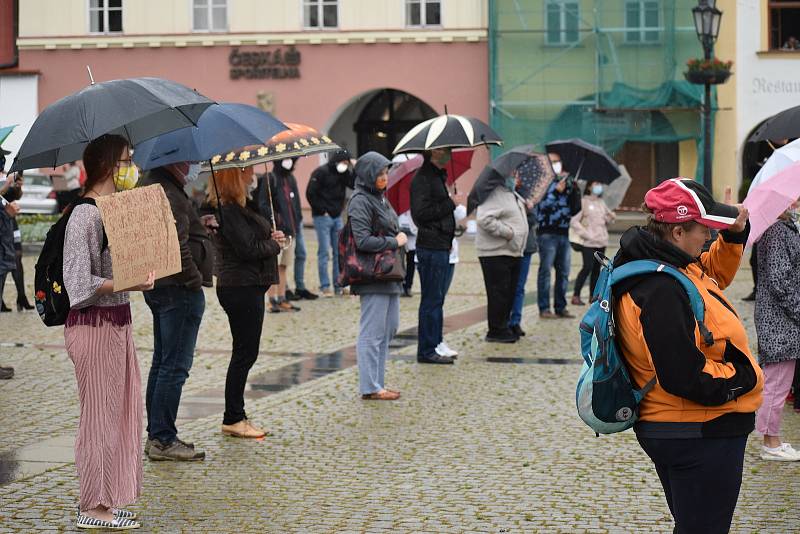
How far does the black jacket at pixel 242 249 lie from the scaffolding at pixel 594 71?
24668 millimetres

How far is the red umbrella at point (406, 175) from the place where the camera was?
43.6 feet

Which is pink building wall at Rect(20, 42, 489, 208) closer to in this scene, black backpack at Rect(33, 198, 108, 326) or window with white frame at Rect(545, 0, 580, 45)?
window with white frame at Rect(545, 0, 580, 45)

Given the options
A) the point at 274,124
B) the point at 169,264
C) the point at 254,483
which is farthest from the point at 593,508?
the point at 274,124

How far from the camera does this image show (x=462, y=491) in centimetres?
727

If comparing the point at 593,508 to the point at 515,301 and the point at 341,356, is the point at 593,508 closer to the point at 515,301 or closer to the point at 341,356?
the point at 341,356

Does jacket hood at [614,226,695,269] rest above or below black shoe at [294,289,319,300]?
above

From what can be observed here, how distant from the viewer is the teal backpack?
14.8ft

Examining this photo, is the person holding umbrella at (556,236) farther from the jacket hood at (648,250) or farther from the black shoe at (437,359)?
the jacket hood at (648,250)

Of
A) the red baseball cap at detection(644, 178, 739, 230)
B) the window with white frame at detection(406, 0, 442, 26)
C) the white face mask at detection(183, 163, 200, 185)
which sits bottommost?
the white face mask at detection(183, 163, 200, 185)

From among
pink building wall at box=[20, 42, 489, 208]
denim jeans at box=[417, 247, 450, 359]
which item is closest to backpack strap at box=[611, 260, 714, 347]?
denim jeans at box=[417, 247, 450, 359]

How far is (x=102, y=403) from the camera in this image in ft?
21.7

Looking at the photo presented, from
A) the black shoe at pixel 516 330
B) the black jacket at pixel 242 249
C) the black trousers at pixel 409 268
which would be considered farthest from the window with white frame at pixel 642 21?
the black jacket at pixel 242 249

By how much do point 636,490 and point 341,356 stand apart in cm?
536

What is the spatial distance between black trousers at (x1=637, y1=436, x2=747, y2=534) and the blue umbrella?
12.6 feet
